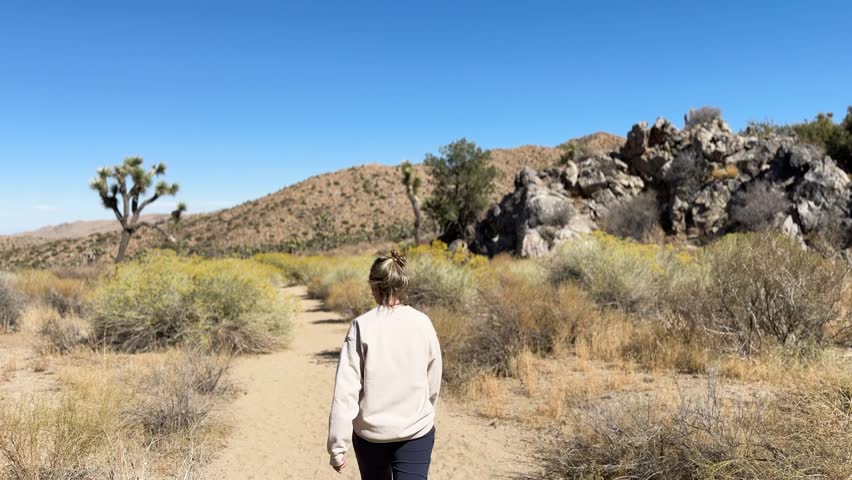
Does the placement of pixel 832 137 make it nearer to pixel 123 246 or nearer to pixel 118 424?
pixel 118 424

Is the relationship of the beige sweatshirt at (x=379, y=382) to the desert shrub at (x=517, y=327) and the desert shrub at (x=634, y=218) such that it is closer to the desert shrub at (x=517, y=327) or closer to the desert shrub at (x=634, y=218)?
the desert shrub at (x=517, y=327)

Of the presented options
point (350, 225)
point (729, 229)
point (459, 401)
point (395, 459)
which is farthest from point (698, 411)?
point (350, 225)

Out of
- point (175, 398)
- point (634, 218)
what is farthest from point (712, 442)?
point (634, 218)

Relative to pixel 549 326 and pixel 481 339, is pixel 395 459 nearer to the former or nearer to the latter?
pixel 481 339

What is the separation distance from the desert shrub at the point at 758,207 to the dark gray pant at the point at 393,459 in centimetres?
1951

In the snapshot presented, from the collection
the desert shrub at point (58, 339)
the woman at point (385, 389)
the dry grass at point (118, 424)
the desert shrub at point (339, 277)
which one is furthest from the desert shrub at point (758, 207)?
the desert shrub at point (58, 339)

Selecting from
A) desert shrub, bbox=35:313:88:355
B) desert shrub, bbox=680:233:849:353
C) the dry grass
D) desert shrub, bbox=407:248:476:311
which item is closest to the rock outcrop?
desert shrub, bbox=407:248:476:311

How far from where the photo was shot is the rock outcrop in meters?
18.2

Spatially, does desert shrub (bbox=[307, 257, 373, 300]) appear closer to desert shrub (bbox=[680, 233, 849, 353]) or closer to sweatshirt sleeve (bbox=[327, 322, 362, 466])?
desert shrub (bbox=[680, 233, 849, 353])

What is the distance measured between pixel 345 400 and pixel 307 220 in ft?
206

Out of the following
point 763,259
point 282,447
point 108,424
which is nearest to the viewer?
point 108,424

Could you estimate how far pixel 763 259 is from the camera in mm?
6461

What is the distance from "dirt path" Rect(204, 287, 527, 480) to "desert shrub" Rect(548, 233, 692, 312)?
189 inches

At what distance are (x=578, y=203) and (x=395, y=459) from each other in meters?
24.0
